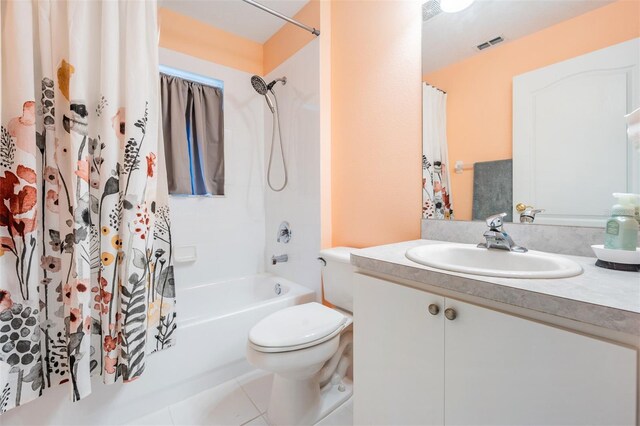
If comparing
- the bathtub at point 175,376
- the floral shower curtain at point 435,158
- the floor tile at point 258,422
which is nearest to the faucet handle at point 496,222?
the floral shower curtain at point 435,158

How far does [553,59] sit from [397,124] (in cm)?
60

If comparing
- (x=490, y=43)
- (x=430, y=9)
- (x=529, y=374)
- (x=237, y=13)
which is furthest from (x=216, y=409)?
(x=237, y=13)

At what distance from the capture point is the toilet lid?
3.47 feet

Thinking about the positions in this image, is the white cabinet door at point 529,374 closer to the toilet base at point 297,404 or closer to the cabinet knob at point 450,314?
the cabinet knob at point 450,314

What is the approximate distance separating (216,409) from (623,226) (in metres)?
1.68

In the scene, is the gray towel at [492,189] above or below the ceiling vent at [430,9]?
below

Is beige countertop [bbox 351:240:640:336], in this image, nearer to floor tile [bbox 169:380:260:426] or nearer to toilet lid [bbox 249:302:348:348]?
toilet lid [bbox 249:302:348:348]

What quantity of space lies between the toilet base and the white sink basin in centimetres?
85

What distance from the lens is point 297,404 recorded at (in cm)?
118

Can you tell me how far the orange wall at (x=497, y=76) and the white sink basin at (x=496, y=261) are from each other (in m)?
0.24

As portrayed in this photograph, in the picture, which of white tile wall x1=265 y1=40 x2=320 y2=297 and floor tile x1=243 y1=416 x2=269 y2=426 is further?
white tile wall x1=265 y1=40 x2=320 y2=297

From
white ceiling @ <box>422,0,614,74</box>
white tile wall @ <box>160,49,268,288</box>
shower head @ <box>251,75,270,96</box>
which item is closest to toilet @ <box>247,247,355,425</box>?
white tile wall @ <box>160,49,268,288</box>

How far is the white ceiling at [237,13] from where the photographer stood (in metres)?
1.78

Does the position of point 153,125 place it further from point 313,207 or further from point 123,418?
point 123,418
